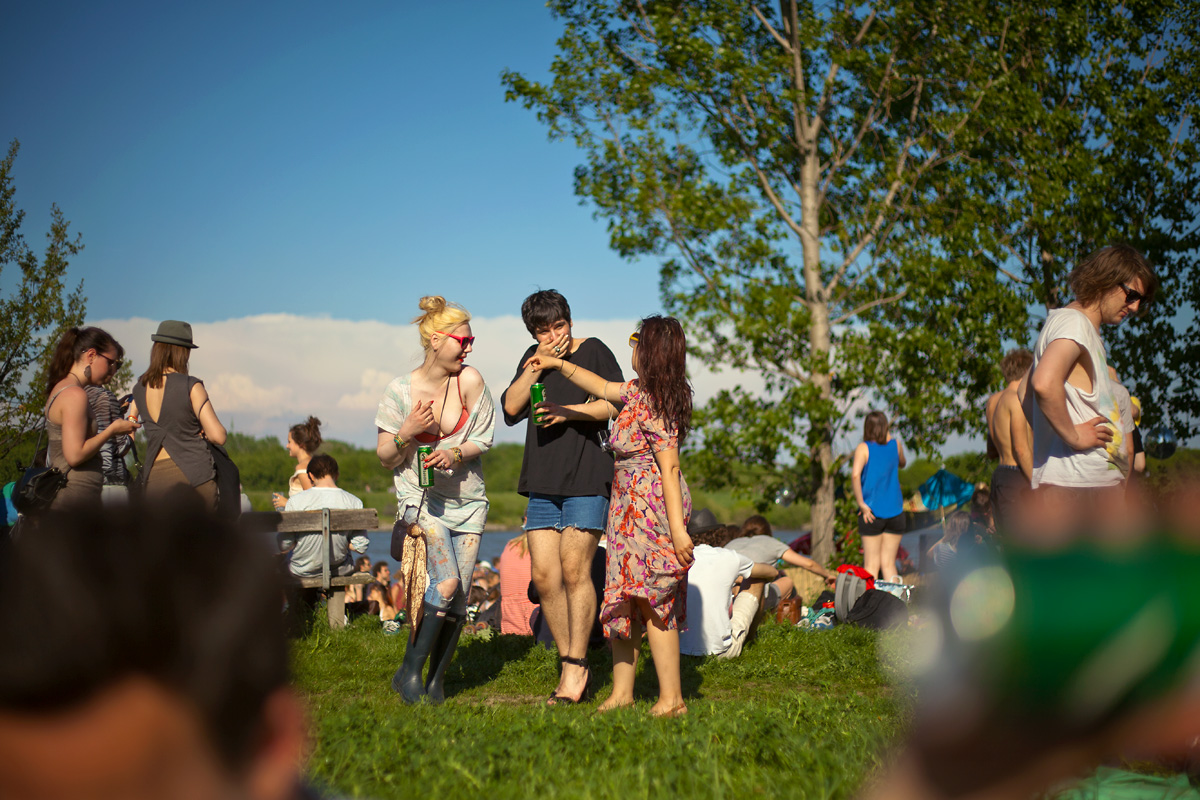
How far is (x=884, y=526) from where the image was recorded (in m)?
10.1

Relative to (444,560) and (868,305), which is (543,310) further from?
(868,305)

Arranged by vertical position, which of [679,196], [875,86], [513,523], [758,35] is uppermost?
[758,35]

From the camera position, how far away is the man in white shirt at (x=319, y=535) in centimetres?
834

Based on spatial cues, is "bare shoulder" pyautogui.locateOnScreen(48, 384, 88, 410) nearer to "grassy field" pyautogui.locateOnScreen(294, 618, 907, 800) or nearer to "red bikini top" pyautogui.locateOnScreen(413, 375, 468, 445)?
"red bikini top" pyautogui.locateOnScreen(413, 375, 468, 445)

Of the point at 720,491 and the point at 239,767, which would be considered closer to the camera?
the point at 239,767

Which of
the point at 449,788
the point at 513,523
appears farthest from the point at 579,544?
the point at 513,523

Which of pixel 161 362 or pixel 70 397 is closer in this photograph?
pixel 70 397

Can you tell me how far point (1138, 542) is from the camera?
0.46 meters

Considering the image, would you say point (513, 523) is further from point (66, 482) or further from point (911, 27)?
point (66, 482)

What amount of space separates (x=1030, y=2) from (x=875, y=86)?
2.76m

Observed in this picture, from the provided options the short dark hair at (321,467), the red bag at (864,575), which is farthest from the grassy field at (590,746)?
the short dark hair at (321,467)

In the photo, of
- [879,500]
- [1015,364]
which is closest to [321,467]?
[879,500]

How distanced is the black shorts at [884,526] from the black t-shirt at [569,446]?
237 inches

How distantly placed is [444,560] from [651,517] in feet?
3.70
